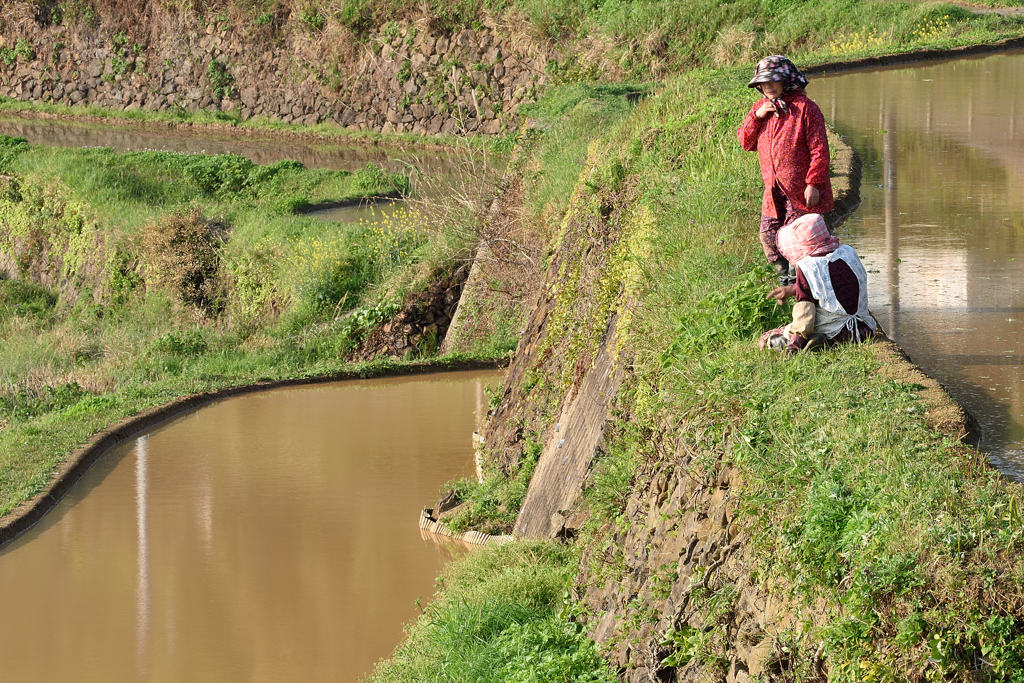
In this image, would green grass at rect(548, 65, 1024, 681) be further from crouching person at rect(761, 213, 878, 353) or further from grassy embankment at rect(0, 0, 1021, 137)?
grassy embankment at rect(0, 0, 1021, 137)

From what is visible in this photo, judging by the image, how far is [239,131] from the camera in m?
32.1

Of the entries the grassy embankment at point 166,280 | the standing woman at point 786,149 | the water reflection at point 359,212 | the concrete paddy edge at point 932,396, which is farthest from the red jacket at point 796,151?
the water reflection at point 359,212

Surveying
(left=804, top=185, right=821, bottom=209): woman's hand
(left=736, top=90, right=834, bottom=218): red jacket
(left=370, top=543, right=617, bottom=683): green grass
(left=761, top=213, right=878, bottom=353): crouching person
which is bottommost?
(left=370, top=543, right=617, bottom=683): green grass

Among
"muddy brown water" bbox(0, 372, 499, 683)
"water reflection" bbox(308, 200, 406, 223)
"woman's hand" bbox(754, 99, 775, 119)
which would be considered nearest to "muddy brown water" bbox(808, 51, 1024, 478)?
"woman's hand" bbox(754, 99, 775, 119)

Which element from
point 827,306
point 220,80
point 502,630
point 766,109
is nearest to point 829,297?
point 827,306

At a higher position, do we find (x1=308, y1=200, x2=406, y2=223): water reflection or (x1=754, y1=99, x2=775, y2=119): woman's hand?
(x1=754, y1=99, x2=775, y2=119): woman's hand

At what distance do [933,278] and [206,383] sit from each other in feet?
28.1

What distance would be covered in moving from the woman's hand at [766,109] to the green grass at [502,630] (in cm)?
271

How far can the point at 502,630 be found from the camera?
585cm

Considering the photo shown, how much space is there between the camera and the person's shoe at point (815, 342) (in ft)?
16.4

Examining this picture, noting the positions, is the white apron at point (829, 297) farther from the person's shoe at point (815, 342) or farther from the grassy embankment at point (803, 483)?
the grassy embankment at point (803, 483)

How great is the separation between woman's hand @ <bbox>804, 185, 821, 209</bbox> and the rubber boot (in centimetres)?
33

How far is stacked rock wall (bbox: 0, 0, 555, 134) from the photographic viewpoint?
93.9 feet

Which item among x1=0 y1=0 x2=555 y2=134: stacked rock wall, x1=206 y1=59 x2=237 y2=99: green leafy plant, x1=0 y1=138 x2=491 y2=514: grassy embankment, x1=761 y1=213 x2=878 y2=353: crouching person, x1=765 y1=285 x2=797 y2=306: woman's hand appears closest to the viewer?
x1=761 y1=213 x2=878 y2=353: crouching person
